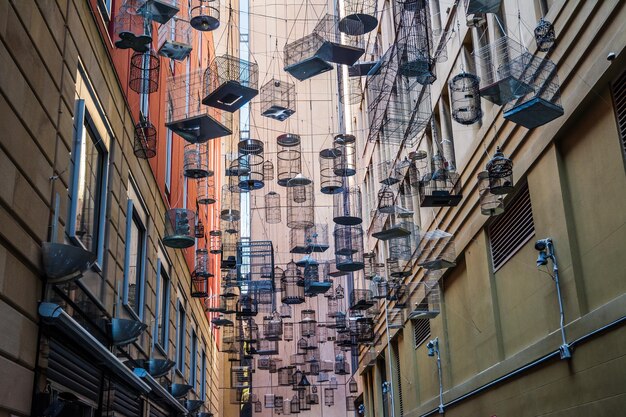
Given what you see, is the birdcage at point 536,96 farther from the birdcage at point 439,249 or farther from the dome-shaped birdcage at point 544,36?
the birdcage at point 439,249

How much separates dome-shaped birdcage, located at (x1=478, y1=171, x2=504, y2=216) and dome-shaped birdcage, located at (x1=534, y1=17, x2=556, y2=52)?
2526mm

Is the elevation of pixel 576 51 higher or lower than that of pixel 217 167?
lower

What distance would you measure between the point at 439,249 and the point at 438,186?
4.65m

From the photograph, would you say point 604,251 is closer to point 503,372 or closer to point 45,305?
point 503,372

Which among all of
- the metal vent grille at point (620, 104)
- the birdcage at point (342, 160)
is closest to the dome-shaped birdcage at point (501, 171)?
the metal vent grille at point (620, 104)

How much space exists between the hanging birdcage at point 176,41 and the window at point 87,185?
5.04ft

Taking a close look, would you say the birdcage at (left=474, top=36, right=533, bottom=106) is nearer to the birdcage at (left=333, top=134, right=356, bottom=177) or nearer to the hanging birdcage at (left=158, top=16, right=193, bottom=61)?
the hanging birdcage at (left=158, top=16, right=193, bottom=61)

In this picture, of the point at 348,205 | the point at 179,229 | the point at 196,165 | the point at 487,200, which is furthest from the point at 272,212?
the point at 487,200

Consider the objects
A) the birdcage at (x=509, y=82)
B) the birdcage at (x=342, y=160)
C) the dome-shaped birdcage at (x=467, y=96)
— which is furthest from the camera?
the birdcage at (x=342, y=160)

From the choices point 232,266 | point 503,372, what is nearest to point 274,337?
point 232,266

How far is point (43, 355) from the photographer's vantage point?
30.9ft

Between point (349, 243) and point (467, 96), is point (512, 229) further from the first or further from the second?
point (349, 243)

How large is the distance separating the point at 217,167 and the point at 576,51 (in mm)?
29049

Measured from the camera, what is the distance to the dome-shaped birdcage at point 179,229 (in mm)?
15305
